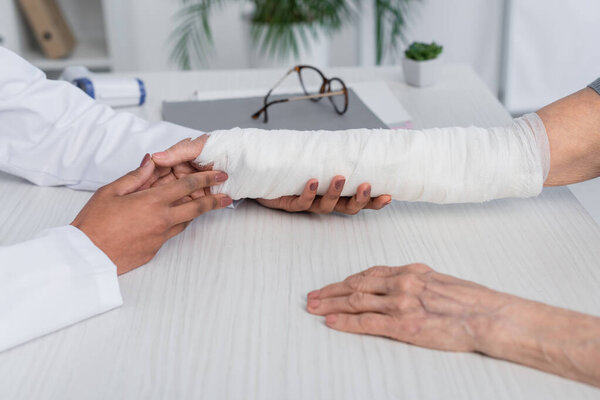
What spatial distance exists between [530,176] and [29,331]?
68cm

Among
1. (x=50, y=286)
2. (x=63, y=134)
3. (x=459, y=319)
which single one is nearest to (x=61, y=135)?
(x=63, y=134)

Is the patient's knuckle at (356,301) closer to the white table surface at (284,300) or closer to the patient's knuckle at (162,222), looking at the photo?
the white table surface at (284,300)

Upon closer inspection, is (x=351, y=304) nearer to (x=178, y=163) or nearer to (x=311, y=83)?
(x=178, y=163)

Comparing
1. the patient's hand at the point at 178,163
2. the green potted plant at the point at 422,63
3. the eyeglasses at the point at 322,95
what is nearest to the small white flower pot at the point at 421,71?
the green potted plant at the point at 422,63

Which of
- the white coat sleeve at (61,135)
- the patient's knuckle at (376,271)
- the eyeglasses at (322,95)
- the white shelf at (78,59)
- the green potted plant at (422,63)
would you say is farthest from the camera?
the white shelf at (78,59)

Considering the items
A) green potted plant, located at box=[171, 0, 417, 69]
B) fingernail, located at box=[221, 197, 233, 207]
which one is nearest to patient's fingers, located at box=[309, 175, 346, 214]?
fingernail, located at box=[221, 197, 233, 207]

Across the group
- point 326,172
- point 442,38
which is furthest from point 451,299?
point 442,38

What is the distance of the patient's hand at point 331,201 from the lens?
856 millimetres

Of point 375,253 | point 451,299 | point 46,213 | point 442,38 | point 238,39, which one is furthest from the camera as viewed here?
point 238,39

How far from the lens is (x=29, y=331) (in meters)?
0.66

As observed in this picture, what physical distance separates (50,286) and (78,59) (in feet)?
6.69

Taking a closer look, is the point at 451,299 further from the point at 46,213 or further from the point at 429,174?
the point at 46,213

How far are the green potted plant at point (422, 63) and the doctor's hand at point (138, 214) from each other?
687 millimetres

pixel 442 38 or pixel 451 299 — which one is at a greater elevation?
pixel 451 299
